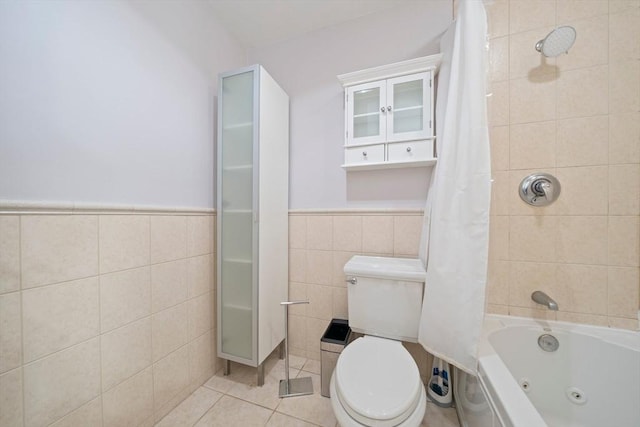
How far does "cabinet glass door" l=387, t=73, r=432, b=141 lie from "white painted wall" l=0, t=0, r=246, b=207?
1182mm

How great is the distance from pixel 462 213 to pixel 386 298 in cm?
59

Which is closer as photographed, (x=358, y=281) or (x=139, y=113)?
(x=139, y=113)

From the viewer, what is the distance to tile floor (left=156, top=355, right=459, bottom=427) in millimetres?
1184

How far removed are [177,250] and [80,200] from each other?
48 centimetres

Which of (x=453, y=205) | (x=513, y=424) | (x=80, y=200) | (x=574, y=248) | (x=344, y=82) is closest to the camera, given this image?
(x=513, y=424)

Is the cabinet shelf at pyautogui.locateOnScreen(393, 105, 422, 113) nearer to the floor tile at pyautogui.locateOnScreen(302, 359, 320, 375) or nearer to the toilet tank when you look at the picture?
the toilet tank

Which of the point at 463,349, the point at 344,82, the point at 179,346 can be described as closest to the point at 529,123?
the point at 344,82

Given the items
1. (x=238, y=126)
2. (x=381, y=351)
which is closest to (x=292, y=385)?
(x=381, y=351)

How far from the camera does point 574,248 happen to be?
121cm

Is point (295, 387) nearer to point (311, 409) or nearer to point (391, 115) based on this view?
point (311, 409)

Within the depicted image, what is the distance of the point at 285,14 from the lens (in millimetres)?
1540

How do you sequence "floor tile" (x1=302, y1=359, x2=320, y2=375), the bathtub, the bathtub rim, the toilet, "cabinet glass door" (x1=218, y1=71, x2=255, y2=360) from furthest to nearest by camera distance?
1. "floor tile" (x1=302, y1=359, x2=320, y2=375)
2. "cabinet glass door" (x1=218, y1=71, x2=255, y2=360)
3. the bathtub
4. the toilet
5. the bathtub rim

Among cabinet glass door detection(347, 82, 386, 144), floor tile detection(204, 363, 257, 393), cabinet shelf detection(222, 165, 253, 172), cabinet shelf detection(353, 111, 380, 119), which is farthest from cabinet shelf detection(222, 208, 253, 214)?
floor tile detection(204, 363, 257, 393)

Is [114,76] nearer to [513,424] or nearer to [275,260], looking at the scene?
[275,260]
